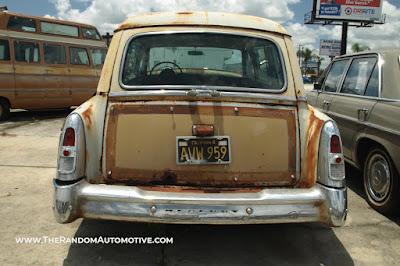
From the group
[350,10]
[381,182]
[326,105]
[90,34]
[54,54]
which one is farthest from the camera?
[350,10]

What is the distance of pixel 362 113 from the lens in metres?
5.04

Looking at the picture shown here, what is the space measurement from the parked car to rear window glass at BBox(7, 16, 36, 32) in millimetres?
8064

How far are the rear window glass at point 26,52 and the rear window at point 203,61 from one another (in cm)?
794

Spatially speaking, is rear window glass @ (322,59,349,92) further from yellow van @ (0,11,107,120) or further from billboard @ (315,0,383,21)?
billboard @ (315,0,383,21)

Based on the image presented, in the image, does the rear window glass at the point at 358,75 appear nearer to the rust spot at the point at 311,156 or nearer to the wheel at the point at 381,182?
the wheel at the point at 381,182

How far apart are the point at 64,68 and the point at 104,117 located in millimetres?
9147

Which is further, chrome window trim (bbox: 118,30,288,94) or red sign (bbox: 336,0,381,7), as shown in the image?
red sign (bbox: 336,0,381,7)

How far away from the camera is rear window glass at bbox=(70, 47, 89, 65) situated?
485 inches

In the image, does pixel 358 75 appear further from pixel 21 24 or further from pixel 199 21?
pixel 21 24

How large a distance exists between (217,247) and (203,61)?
1.64m

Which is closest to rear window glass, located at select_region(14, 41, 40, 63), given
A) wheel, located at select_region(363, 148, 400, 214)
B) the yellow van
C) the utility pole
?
the yellow van

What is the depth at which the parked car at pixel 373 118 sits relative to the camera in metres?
4.48

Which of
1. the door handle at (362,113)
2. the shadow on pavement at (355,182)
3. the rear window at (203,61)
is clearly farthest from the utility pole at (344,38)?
the rear window at (203,61)

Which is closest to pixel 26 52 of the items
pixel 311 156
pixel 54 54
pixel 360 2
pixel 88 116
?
pixel 54 54
